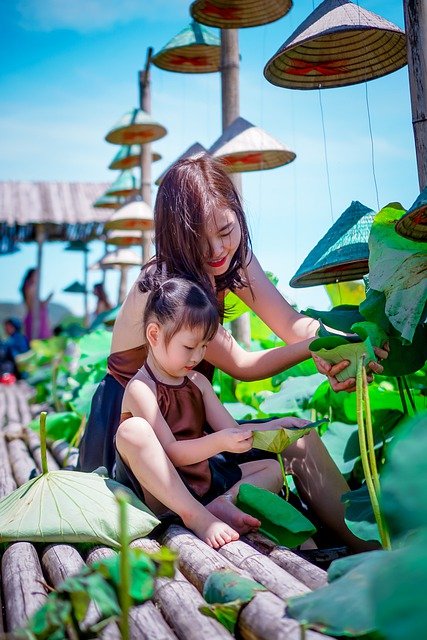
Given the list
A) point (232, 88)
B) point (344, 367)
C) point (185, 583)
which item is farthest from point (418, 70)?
point (232, 88)

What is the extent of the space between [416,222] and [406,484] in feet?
2.69

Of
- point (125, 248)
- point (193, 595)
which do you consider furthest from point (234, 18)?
point (125, 248)

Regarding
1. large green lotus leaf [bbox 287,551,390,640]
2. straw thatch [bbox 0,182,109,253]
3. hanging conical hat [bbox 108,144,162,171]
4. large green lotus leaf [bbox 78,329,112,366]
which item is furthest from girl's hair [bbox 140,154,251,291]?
straw thatch [bbox 0,182,109,253]

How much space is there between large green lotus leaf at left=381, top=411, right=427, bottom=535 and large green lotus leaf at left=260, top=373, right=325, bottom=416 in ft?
4.94

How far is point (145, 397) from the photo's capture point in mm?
1838

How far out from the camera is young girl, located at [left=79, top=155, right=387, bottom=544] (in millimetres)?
1968

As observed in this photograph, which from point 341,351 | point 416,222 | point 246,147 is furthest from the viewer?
point 246,147

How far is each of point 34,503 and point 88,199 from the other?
10.9 m

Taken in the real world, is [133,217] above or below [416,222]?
above

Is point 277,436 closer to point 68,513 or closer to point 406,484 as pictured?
point 68,513

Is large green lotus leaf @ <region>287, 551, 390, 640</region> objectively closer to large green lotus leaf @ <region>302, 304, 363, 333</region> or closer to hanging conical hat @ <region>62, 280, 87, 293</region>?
large green lotus leaf @ <region>302, 304, 363, 333</region>

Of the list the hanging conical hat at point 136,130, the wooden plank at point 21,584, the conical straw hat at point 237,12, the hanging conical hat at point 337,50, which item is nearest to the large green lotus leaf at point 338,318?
the hanging conical hat at point 337,50

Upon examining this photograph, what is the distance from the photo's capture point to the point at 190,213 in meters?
2.07

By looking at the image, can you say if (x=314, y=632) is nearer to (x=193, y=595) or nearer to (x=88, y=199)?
(x=193, y=595)
